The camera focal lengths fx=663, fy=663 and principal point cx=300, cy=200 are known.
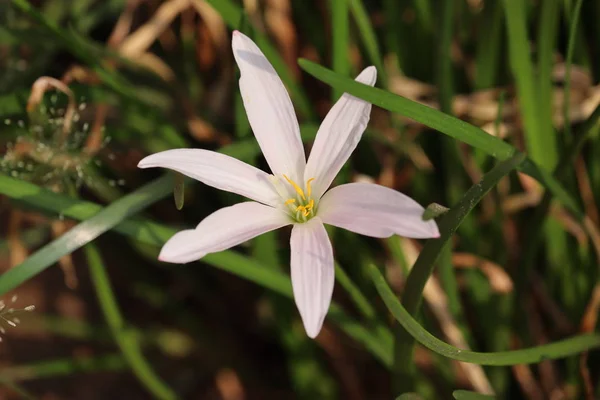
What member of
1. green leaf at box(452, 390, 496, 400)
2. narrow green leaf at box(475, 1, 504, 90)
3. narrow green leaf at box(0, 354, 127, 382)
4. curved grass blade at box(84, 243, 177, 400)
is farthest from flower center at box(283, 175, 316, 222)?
narrow green leaf at box(0, 354, 127, 382)

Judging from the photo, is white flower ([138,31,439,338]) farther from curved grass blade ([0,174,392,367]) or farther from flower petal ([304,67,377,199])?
curved grass blade ([0,174,392,367])

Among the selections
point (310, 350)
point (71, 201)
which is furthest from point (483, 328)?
point (71, 201)

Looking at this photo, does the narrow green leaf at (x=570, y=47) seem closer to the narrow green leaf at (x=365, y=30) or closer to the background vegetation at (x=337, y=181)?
the background vegetation at (x=337, y=181)

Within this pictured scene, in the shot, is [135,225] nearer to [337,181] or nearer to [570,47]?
[337,181]

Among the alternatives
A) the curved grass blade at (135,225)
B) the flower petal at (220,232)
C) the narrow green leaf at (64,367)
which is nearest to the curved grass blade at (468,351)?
the flower petal at (220,232)

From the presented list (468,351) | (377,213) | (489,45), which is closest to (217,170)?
(377,213)

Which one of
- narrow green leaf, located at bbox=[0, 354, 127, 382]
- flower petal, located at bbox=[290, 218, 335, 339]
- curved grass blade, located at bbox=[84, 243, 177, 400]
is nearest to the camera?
flower petal, located at bbox=[290, 218, 335, 339]

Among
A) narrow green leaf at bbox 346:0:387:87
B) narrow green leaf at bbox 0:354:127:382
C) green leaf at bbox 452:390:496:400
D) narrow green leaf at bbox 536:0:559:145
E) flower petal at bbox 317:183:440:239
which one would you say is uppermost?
narrow green leaf at bbox 536:0:559:145
